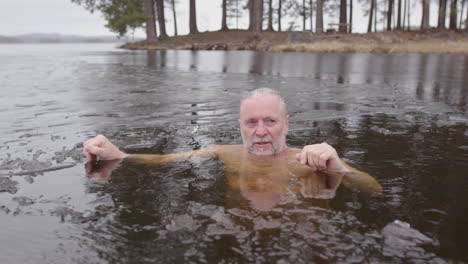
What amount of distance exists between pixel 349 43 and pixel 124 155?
25.5 metres

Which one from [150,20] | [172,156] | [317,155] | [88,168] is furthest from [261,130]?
[150,20]

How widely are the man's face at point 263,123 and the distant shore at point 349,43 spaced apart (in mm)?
23454

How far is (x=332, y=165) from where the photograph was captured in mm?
3404

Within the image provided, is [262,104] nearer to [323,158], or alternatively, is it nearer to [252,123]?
[252,123]

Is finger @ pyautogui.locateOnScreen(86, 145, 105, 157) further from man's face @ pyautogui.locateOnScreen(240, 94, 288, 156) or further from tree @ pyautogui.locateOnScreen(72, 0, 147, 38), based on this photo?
tree @ pyautogui.locateOnScreen(72, 0, 147, 38)

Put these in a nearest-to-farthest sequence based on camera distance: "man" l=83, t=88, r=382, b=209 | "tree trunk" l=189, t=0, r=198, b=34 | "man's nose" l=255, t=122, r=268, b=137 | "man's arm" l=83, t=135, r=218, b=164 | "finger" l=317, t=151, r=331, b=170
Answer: "finger" l=317, t=151, r=331, b=170
"man" l=83, t=88, r=382, b=209
"man's nose" l=255, t=122, r=268, b=137
"man's arm" l=83, t=135, r=218, b=164
"tree trunk" l=189, t=0, r=198, b=34

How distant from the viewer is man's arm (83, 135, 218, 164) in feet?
13.3

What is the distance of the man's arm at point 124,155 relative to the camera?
160 inches

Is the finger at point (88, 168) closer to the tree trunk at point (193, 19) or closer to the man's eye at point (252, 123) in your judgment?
the man's eye at point (252, 123)

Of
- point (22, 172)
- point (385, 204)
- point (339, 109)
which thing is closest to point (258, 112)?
point (385, 204)

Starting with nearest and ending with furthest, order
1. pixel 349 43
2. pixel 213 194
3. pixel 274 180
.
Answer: pixel 213 194 < pixel 274 180 < pixel 349 43

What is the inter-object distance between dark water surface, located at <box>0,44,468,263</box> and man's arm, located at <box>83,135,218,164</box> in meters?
0.15

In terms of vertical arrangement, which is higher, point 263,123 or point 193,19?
point 193,19

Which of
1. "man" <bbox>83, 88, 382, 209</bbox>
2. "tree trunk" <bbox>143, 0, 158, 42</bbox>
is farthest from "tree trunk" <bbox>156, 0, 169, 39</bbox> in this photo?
"man" <bbox>83, 88, 382, 209</bbox>
